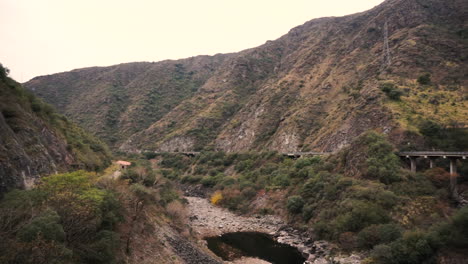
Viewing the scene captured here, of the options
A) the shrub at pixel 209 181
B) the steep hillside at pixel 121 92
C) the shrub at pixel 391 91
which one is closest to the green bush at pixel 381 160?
the shrub at pixel 391 91

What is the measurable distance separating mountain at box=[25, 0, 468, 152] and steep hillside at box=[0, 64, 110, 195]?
144 feet

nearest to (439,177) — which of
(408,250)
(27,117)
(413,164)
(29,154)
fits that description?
(413,164)

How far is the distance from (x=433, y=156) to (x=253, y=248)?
2511cm

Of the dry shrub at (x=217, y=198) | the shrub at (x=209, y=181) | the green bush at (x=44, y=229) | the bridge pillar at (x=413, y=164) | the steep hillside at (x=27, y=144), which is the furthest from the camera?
the shrub at (x=209, y=181)

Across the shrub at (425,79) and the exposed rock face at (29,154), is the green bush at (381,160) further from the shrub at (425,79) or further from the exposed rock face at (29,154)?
the exposed rock face at (29,154)

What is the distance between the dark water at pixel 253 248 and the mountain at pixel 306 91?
2407 cm

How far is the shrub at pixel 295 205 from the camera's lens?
4175 cm

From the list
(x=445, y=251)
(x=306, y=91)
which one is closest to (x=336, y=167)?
(x=445, y=251)

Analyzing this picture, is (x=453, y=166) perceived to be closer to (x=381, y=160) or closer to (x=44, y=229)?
(x=381, y=160)

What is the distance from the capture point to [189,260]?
2530 cm

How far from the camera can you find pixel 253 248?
33594 mm

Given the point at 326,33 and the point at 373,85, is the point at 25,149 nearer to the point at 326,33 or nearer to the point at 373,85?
the point at 373,85

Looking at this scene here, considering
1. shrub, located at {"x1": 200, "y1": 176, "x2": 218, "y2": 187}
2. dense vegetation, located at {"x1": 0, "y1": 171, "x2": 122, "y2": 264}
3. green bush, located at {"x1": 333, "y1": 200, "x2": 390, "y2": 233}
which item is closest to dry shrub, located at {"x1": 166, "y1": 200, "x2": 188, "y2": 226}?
dense vegetation, located at {"x1": 0, "y1": 171, "x2": 122, "y2": 264}

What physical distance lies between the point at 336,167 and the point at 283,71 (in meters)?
81.0
